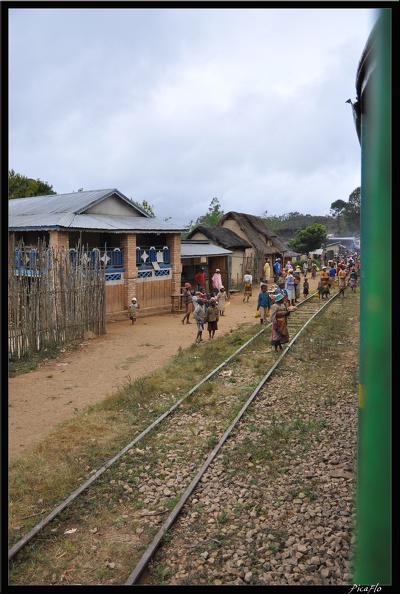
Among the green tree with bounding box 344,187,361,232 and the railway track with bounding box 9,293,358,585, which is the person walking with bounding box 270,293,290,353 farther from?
the green tree with bounding box 344,187,361,232

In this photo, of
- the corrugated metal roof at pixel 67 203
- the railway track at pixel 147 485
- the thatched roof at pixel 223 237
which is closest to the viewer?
the railway track at pixel 147 485

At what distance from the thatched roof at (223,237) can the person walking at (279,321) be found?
1684 centimetres

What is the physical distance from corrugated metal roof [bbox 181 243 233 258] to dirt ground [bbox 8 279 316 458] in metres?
5.05

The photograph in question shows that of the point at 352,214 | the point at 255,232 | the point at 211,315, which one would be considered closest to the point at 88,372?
the point at 211,315

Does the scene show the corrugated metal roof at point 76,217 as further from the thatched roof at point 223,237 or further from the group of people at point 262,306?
the thatched roof at point 223,237

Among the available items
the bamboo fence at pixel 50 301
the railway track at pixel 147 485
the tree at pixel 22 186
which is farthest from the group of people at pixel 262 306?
the tree at pixel 22 186

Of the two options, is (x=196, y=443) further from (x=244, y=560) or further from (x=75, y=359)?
(x=75, y=359)

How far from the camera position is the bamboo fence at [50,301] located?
35.0 feet

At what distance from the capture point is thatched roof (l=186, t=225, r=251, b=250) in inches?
1081

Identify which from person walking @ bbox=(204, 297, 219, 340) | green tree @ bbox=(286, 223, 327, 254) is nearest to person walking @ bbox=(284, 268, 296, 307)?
person walking @ bbox=(204, 297, 219, 340)

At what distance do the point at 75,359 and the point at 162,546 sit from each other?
25.2 ft

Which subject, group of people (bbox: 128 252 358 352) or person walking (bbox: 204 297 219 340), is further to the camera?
Result: person walking (bbox: 204 297 219 340)

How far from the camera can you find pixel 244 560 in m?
3.81

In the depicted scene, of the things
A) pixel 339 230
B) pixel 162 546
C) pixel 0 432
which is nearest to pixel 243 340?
pixel 162 546
